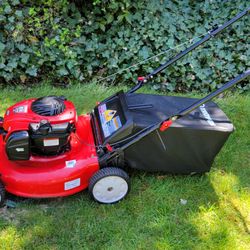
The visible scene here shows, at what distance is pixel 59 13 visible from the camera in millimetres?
3859

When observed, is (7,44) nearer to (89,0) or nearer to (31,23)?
(31,23)

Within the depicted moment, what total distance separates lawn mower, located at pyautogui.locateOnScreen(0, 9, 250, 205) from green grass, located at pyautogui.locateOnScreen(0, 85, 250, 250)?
116 mm

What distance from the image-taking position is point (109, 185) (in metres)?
2.27

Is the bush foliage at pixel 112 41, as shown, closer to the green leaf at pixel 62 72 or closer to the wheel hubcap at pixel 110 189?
the green leaf at pixel 62 72

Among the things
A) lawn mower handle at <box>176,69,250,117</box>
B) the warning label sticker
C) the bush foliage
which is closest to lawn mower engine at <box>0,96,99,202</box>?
the warning label sticker

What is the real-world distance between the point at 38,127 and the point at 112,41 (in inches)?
80.4

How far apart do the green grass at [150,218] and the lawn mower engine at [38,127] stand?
1.20 ft

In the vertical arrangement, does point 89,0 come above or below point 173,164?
above

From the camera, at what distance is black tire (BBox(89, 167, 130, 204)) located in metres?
2.23

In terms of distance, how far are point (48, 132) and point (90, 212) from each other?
54 cm

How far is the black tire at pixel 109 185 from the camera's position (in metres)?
2.23

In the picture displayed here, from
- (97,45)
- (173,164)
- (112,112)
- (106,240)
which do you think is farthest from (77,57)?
(106,240)

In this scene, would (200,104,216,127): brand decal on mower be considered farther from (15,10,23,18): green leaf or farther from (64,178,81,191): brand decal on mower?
(15,10,23,18): green leaf

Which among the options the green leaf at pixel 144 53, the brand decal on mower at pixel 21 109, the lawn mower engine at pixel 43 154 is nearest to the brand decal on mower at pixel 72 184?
the lawn mower engine at pixel 43 154
